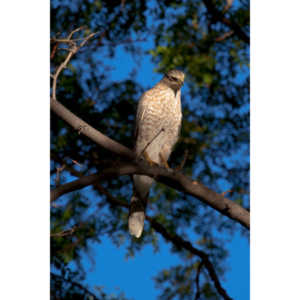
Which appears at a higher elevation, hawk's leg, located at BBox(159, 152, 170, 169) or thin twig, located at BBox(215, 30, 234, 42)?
thin twig, located at BBox(215, 30, 234, 42)

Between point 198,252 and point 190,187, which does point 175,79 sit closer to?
point 190,187

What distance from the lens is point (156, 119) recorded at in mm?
2416

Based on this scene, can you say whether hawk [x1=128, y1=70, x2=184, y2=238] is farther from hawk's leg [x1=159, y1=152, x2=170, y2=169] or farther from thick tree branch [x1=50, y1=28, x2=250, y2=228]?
thick tree branch [x1=50, y1=28, x2=250, y2=228]

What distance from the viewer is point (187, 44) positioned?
101 inches

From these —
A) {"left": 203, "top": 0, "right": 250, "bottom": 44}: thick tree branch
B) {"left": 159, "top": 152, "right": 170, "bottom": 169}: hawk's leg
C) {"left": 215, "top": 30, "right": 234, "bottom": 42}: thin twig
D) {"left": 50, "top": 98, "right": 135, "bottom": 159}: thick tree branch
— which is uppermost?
{"left": 203, "top": 0, "right": 250, "bottom": 44}: thick tree branch

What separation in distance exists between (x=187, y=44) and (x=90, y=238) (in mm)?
1054

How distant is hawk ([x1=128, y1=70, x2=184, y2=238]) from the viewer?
2.38 m

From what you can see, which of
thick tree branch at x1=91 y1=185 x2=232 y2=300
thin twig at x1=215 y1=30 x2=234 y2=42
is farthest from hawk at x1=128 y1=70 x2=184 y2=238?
thin twig at x1=215 y1=30 x2=234 y2=42

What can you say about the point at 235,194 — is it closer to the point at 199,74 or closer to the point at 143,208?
the point at 143,208

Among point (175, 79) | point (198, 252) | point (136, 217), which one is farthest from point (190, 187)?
point (175, 79)

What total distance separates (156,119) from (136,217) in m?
Answer: 0.46

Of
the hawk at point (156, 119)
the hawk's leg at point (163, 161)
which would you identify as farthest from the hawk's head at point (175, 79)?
the hawk's leg at point (163, 161)

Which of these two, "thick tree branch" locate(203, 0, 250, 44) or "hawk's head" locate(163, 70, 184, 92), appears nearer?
"hawk's head" locate(163, 70, 184, 92)
